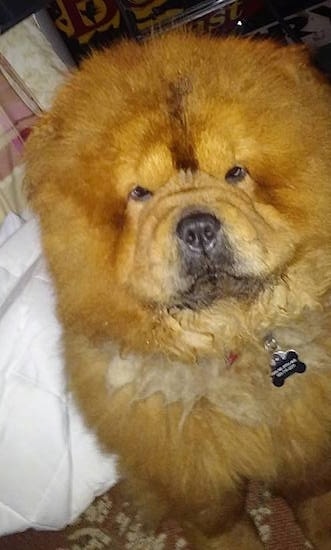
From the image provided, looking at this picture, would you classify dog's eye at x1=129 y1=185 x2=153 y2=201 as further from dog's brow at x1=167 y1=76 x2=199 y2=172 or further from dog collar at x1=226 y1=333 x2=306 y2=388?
dog collar at x1=226 y1=333 x2=306 y2=388

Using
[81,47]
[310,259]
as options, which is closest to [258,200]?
[310,259]

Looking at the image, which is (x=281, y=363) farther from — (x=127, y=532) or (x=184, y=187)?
(x=127, y=532)

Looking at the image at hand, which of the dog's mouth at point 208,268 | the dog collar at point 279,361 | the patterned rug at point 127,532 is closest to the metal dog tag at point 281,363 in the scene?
the dog collar at point 279,361

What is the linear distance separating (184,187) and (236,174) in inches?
3.1

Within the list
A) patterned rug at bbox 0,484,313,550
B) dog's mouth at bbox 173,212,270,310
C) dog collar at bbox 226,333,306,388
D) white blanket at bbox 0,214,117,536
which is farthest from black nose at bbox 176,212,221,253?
patterned rug at bbox 0,484,313,550

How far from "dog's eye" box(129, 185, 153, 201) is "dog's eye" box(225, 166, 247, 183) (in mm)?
110

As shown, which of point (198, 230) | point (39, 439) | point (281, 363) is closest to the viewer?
point (198, 230)

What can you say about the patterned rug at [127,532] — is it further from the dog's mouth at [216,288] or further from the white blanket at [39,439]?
the dog's mouth at [216,288]

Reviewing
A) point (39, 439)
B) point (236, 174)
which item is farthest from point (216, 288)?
point (39, 439)

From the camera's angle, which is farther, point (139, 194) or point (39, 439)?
point (39, 439)

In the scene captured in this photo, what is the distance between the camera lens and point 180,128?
1.01 m

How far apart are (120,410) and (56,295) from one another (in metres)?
0.21

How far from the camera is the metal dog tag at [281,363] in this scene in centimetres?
114

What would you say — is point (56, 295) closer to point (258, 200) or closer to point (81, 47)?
point (258, 200)
